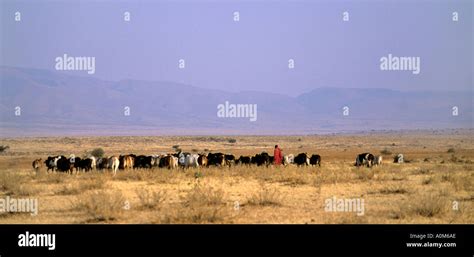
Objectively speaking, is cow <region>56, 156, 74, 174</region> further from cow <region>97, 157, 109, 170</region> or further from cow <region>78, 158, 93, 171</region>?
cow <region>97, 157, 109, 170</region>

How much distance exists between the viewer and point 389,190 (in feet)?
62.8

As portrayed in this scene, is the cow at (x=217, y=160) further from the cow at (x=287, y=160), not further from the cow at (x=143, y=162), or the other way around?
the cow at (x=287, y=160)

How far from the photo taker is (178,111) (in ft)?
502

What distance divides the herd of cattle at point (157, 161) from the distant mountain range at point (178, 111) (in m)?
82.1

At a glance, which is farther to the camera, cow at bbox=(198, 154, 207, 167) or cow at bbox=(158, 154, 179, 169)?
cow at bbox=(198, 154, 207, 167)

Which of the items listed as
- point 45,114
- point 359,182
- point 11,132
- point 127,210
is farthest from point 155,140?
point 127,210

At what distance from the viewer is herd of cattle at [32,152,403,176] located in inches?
1032

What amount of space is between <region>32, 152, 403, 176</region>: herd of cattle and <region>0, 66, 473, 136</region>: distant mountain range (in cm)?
8209

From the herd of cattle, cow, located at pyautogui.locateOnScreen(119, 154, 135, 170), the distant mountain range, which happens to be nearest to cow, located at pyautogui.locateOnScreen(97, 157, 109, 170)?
the herd of cattle

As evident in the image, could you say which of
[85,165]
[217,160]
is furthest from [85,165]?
[217,160]

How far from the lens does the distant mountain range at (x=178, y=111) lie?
404ft
